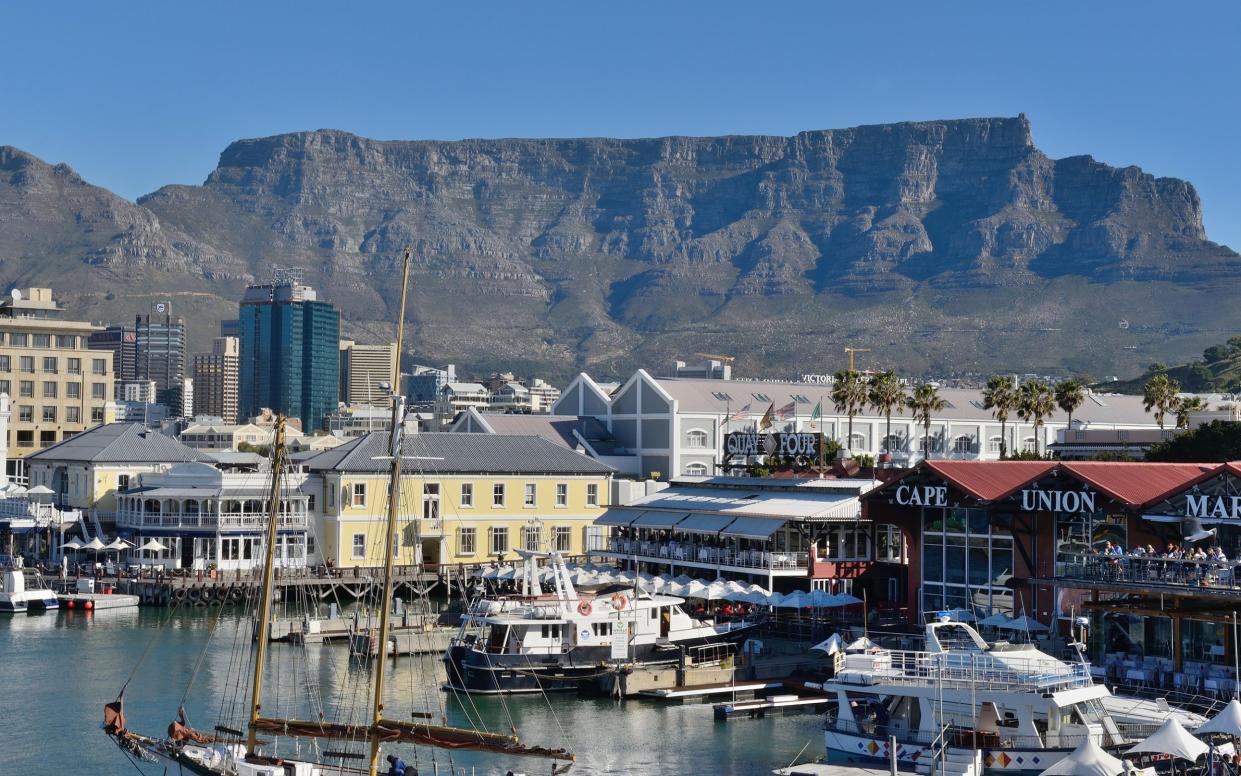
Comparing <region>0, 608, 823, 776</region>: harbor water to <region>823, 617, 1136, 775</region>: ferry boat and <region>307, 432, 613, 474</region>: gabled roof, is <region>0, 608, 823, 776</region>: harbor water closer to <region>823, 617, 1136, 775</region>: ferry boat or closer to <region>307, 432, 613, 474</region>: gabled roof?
<region>823, 617, 1136, 775</region>: ferry boat

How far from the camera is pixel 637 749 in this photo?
55156mm

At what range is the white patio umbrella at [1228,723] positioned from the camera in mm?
44094

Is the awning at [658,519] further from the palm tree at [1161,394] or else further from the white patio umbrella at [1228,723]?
the white patio umbrella at [1228,723]

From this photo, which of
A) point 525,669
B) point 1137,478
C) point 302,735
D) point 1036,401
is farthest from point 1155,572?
point 1036,401

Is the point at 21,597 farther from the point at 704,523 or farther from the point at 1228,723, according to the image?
the point at 1228,723

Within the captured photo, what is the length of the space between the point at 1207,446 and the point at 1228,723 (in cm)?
5526

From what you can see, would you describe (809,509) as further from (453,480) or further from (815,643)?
(453,480)

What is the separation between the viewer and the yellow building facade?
101562mm

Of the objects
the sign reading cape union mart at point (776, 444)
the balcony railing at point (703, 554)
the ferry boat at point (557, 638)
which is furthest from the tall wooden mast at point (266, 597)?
the sign reading cape union mart at point (776, 444)

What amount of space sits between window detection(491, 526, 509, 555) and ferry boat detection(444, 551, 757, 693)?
3531cm

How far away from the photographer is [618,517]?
94.5 metres

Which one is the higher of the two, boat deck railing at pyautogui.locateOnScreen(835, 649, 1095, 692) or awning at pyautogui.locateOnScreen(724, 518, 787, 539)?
awning at pyautogui.locateOnScreen(724, 518, 787, 539)

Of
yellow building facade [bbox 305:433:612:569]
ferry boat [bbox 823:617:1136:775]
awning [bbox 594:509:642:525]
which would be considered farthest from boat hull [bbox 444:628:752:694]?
yellow building facade [bbox 305:433:612:569]

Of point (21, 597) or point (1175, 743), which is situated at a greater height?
point (1175, 743)
